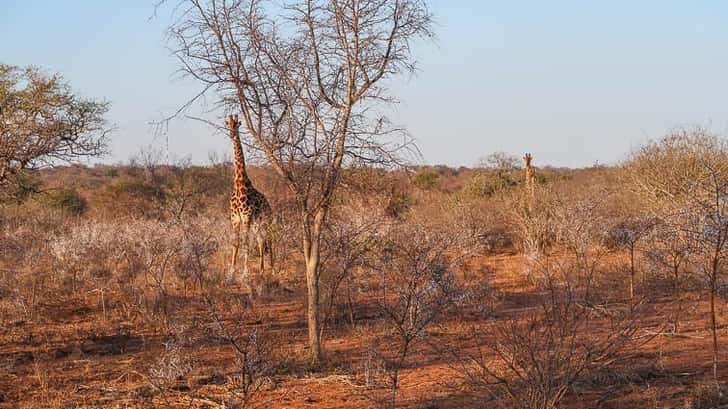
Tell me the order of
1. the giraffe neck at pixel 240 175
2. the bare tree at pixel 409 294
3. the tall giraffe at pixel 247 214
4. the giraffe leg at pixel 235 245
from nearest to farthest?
the bare tree at pixel 409 294
the giraffe leg at pixel 235 245
the tall giraffe at pixel 247 214
the giraffe neck at pixel 240 175

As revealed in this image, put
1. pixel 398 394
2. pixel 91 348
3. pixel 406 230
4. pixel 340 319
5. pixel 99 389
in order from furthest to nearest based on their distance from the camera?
pixel 406 230 → pixel 340 319 → pixel 91 348 → pixel 99 389 → pixel 398 394

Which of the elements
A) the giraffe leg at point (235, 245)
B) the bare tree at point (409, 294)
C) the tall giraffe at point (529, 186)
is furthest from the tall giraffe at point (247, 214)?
the tall giraffe at point (529, 186)

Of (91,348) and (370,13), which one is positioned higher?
(370,13)

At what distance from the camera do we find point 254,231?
515 inches

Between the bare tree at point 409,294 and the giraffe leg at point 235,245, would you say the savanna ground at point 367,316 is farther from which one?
the giraffe leg at point 235,245

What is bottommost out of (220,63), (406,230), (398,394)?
(398,394)

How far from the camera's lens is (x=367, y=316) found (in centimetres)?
1038

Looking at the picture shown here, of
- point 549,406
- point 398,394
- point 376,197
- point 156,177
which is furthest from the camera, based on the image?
point 156,177

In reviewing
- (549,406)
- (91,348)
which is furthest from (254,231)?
(549,406)

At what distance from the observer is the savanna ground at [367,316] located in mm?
5902

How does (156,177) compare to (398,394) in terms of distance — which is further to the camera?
(156,177)

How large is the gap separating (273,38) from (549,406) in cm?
414

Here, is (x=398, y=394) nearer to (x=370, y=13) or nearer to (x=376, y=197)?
(x=376, y=197)

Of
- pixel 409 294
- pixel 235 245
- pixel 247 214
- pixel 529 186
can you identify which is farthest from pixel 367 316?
pixel 529 186
